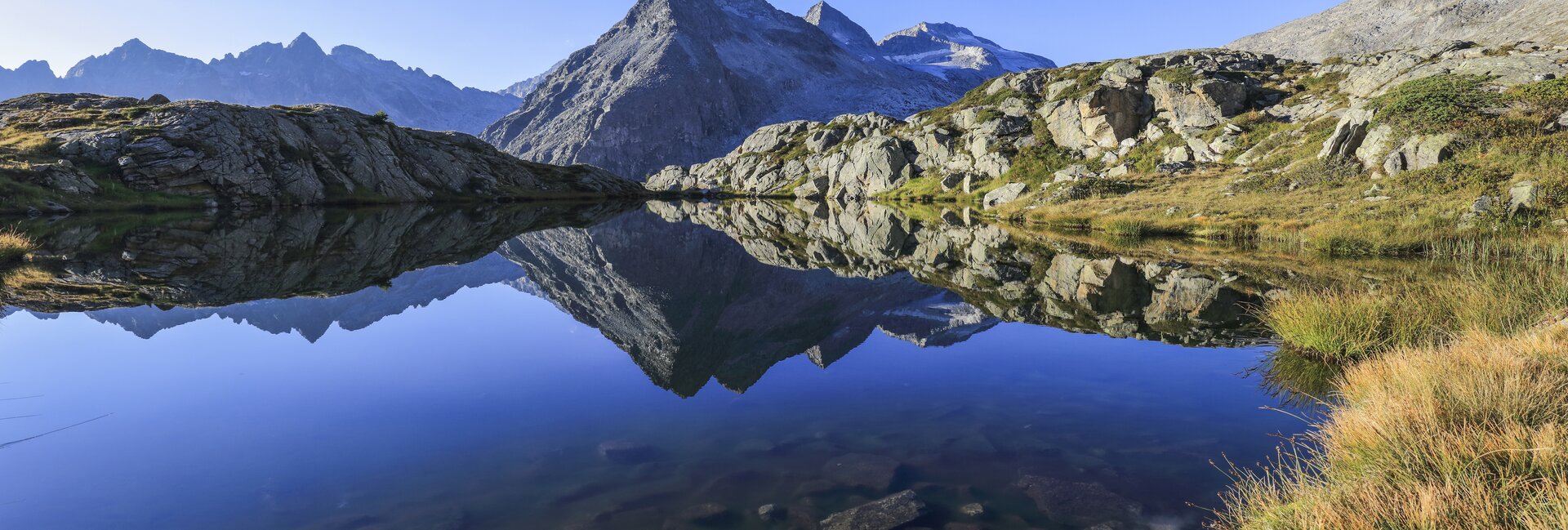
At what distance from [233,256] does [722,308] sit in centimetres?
2726

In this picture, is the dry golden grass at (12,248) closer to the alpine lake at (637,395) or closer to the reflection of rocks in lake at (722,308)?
the alpine lake at (637,395)

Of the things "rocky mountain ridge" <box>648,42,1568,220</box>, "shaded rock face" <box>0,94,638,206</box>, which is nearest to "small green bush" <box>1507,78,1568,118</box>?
"rocky mountain ridge" <box>648,42,1568,220</box>

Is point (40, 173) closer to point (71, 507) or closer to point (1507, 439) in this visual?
point (71, 507)

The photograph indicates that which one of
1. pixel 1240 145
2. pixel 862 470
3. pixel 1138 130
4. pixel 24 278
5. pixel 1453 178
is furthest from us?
pixel 1138 130

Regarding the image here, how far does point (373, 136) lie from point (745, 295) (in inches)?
3755

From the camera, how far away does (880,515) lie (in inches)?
344

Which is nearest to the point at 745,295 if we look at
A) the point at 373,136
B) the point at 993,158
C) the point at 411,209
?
the point at 411,209

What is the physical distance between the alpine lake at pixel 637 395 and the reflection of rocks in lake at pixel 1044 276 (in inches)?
9.5

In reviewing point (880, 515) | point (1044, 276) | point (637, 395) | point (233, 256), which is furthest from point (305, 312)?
point (1044, 276)

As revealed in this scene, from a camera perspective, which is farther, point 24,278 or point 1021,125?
Result: point 1021,125

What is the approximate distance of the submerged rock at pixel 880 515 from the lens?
8.49m

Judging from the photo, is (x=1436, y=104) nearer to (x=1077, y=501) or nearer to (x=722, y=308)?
(x=722, y=308)

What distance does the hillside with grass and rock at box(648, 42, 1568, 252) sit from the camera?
39.3 m

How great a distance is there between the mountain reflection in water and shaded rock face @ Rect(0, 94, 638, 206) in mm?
58384
